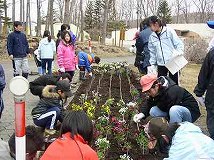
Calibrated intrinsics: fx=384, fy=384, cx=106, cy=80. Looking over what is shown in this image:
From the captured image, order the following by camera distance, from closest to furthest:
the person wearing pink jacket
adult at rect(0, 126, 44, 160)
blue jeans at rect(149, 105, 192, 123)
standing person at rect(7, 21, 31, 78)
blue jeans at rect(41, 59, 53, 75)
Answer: adult at rect(0, 126, 44, 160) < blue jeans at rect(149, 105, 192, 123) < the person wearing pink jacket < standing person at rect(7, 21, 31, 78) < blue jeans at rect(41, 59, 53, 75)

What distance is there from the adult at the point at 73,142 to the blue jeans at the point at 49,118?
8.04ft

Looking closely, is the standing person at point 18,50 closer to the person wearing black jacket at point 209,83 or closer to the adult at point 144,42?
the adult at point 144,42

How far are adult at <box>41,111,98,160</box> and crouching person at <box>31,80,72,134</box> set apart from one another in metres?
2.41

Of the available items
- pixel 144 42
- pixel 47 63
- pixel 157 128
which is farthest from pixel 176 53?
pixel 47 63

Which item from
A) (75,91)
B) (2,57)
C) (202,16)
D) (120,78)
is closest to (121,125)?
(75,91)

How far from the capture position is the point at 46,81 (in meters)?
6.73

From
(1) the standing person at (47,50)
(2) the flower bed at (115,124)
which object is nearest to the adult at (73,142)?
(2) the flower bed at (115,124)

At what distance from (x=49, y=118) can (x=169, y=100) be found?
181 centimetres

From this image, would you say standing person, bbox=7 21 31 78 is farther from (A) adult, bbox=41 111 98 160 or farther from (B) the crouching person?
(A) adult, bbox=41 111 98 160

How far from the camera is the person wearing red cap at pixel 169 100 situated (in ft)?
16.3

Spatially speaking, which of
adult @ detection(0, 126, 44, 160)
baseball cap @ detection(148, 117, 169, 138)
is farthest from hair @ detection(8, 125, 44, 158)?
baseball cap @ detection(148, 117, 169, 138)

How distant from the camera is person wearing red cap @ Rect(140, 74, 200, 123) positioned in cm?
497

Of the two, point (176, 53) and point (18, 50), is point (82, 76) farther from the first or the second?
point (176, 53)

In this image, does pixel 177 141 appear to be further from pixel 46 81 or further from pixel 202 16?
pixel 202 16
